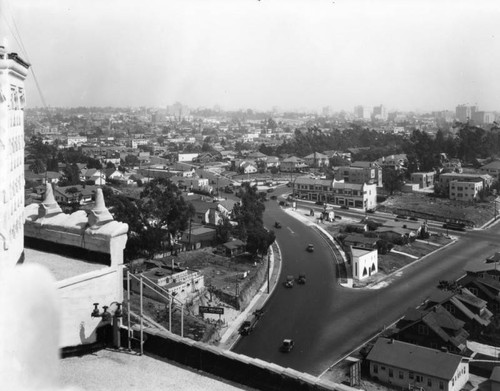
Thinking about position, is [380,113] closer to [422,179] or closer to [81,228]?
[422,179]

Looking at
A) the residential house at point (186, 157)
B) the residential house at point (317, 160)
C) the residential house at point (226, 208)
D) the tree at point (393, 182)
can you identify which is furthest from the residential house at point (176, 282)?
the residential house at point (186, 157)

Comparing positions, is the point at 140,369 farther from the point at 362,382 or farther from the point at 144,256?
the point at 144,256

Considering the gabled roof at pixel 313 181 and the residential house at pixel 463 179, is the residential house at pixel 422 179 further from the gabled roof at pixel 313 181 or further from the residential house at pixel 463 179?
the gabled roof at pixel 313 181

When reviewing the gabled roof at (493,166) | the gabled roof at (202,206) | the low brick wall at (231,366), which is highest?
the low brick wall at (231,366)

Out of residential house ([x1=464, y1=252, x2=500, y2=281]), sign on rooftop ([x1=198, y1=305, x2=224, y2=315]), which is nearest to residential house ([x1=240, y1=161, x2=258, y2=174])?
residential house ([x1=464, y1=252, x2=500, y2=281])

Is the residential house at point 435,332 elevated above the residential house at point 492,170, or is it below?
below

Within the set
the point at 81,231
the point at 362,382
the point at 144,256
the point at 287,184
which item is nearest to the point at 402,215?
the point at 287,184

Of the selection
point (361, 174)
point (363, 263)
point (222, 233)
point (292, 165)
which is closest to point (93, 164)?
point (292, 165)
